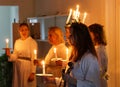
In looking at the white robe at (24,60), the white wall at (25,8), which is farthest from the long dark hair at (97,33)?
the white wall at (25,8)

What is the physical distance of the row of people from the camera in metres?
2.23

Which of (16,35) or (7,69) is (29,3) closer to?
(16,35)

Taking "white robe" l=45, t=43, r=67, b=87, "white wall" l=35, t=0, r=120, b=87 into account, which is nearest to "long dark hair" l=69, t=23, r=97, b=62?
"white robe" l=45, t=43, r=67, b=87

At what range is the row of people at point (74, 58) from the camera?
2.23 meters

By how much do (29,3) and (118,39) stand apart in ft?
9.16

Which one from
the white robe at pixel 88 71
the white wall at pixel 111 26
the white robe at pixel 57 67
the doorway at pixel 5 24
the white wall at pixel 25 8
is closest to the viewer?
the white robe at pixel 88 71

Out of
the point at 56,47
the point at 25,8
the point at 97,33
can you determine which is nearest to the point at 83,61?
the point at 97,33

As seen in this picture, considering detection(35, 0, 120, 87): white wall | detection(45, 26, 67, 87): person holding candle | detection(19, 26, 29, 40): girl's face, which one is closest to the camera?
detection(45, 26, 67, 87): person holding candle

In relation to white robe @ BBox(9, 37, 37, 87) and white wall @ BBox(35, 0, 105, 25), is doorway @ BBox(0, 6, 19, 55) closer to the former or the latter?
white wall @ BBox(35, 0, 105, 25)

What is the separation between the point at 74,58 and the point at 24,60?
2240 mm

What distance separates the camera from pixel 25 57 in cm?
445

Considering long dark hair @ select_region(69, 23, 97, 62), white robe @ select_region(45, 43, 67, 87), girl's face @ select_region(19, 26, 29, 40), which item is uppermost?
girl's face @ select_region(19, 26, 29, 40)

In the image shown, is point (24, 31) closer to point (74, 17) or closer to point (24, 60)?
point (24, 60)

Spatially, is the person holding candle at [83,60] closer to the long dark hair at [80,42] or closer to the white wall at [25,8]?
the long dark hair at [80,42]
